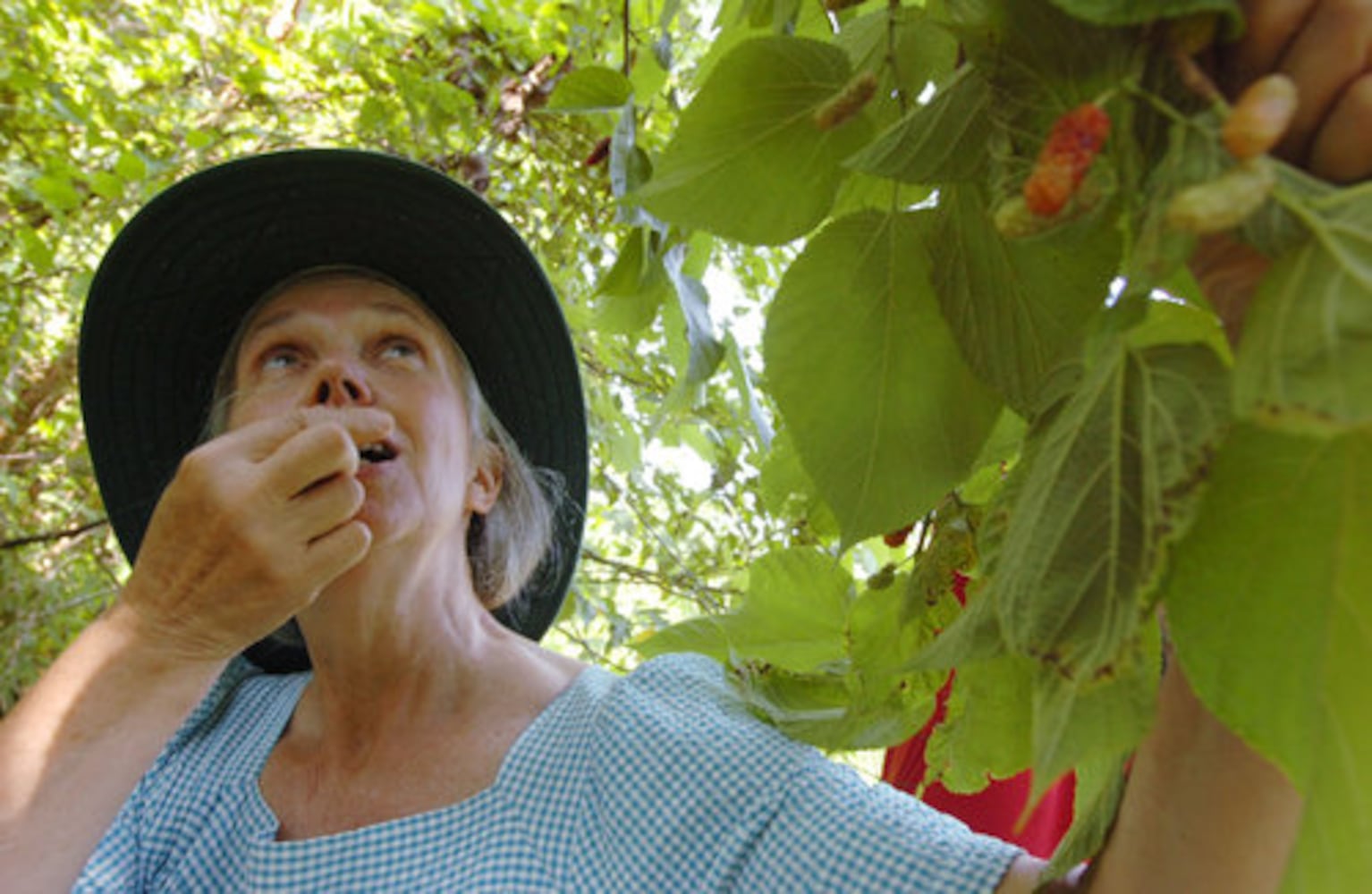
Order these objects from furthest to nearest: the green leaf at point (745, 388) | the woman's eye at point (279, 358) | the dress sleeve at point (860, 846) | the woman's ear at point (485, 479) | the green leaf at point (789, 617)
A: the woman's ear at point (485, 479) < the woman's eye at point (279, 358) < the green leaf at point (745, 388) < the dress sleeve at point (860, 846) < the green leaf at point (789, 617)

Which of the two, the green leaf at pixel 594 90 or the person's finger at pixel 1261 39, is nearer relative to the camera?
the person's finger at pixel 1261 39

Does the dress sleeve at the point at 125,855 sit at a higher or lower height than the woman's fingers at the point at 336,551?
lower

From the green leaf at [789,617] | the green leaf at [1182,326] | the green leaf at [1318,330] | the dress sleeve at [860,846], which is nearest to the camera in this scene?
the green leaf at [1318,330]

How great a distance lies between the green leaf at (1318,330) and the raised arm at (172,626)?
678 mm

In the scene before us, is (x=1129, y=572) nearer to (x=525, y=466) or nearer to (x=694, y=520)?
(x=525, y=466)

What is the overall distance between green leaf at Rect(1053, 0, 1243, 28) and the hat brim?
3.25 feet

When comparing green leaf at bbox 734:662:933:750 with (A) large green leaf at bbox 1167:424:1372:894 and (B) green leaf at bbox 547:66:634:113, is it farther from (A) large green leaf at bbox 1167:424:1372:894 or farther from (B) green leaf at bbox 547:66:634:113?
(B) green leaf at bbox 547:66:634:113

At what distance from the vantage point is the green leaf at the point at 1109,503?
0.77ft

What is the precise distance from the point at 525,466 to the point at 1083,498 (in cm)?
109

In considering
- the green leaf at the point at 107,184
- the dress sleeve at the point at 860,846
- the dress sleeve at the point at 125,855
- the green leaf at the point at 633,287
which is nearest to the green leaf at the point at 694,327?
the green leaf at the point at 633,287

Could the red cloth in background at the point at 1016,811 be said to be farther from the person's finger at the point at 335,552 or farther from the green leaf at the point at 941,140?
the green leaf at the point at 941,140

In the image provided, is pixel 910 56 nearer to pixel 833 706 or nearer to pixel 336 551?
pixel 833 706

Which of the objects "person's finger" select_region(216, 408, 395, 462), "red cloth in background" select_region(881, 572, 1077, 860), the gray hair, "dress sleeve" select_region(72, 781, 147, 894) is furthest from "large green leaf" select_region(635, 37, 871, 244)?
the gray hair

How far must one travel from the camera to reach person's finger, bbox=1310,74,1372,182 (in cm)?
24
